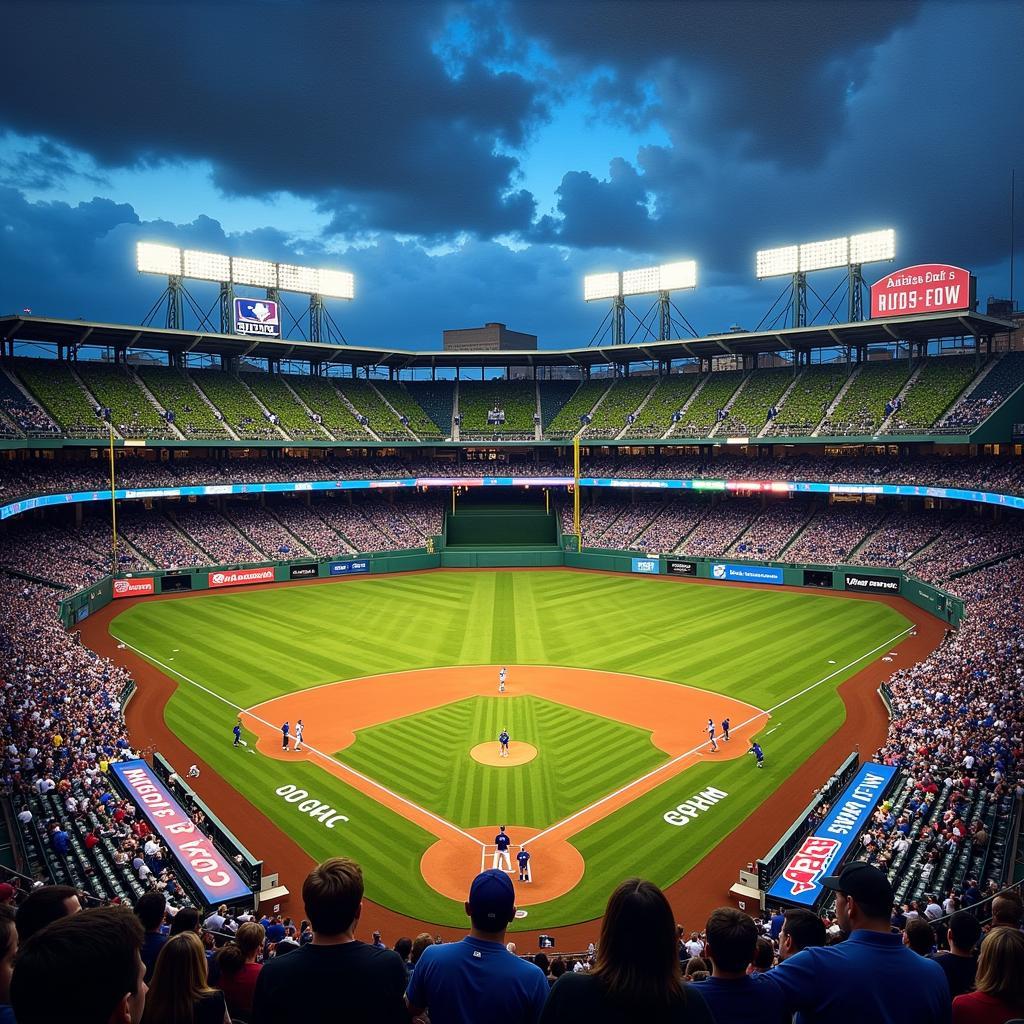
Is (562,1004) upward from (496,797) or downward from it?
upward

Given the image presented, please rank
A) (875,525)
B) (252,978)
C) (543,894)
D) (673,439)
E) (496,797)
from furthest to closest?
(673,439), (875,525), (496,797), (543,894), (252,978)

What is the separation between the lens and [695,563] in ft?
197

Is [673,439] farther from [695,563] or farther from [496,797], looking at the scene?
[496,797]

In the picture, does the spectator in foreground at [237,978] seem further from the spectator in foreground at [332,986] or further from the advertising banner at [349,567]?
the advertising banner at [349,567]

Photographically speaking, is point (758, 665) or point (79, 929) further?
point (758, 665)

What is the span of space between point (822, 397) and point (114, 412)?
57511 millimetres

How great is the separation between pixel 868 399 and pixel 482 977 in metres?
64.6

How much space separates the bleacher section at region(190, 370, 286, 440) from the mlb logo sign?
6131 mm

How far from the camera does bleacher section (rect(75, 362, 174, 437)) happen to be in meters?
58.5

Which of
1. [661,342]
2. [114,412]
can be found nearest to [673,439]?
[661,342]

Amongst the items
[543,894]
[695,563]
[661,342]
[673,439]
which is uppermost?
[661,342]

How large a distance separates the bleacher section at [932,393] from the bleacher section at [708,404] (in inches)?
603

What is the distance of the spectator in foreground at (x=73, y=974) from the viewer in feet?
9.40

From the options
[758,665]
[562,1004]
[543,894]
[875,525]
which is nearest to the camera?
[562,1004]
